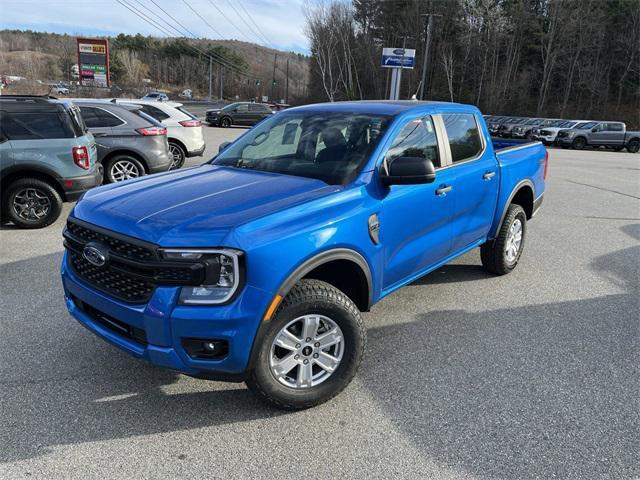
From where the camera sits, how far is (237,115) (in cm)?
3042

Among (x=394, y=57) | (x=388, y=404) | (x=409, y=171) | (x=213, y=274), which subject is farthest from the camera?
(x=394, y=57)

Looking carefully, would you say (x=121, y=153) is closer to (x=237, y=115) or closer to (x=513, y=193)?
(x=513, y=193)

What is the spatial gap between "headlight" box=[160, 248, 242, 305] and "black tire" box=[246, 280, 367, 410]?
13.0 inches

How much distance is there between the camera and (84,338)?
3758 millimetres

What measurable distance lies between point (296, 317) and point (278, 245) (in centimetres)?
46

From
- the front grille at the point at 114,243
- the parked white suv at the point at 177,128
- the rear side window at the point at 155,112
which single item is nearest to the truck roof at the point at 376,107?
the front grille at the point at 114,243

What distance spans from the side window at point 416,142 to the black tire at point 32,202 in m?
5.30

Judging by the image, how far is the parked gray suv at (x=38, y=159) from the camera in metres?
6.59

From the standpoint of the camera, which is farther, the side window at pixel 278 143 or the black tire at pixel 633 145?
the black tire at pixel 633 145

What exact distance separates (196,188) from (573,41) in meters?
61.7

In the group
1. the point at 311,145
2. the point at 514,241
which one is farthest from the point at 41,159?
the point at 514,241

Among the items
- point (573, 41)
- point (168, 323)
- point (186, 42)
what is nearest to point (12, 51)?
point (186, 42)

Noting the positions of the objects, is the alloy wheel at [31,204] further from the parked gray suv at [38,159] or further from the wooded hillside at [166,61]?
the wooded hillside at [166,61]

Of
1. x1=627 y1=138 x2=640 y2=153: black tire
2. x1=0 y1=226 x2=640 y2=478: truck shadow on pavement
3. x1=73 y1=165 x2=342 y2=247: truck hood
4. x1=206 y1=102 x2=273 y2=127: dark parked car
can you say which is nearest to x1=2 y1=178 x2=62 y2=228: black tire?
x1=0 y1=226 x2=640 y2=478: truck shadow on pavement
